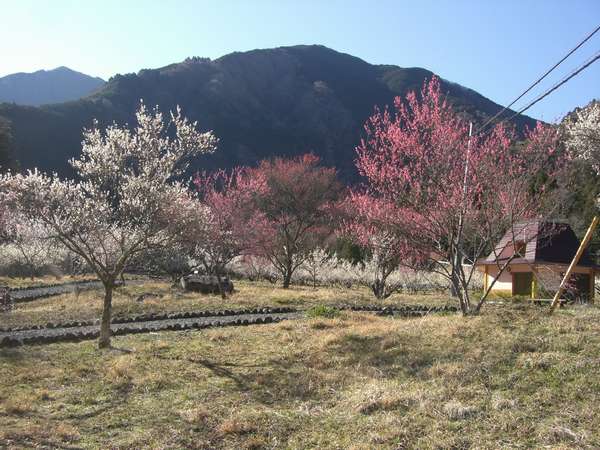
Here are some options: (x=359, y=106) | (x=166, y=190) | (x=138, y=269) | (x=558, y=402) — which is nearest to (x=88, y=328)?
(x=166, y=190)

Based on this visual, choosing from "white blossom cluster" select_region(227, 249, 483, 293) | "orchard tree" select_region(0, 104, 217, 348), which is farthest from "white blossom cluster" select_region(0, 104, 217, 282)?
"white blossom cluster" select_region(227, 249, 483, 293)

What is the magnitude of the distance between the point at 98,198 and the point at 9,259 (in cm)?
2870

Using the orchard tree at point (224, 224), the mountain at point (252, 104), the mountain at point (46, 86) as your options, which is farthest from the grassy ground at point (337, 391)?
the mountain at point (46, 86)

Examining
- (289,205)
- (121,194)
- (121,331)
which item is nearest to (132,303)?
(121,331)

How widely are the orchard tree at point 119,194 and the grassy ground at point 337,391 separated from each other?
2.18 m

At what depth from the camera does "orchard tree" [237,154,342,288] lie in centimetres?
3180

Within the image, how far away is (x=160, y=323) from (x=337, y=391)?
8476mm

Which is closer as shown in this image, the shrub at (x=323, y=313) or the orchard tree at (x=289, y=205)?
the shrub at (x=323, y=313)

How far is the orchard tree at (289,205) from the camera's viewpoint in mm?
31797

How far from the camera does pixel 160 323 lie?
14.0 m

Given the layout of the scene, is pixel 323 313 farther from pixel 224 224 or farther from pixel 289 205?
pixel 289 205

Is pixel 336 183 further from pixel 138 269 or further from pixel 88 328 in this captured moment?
pixel 88 328

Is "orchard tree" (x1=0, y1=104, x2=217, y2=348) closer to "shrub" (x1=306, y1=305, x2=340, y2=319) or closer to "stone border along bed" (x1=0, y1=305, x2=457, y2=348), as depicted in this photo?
"stone border along bed" (x1=0, y1=305, x2=457, y2=348)

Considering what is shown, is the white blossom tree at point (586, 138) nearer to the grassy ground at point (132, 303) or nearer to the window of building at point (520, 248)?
the window of building at point (520, 248)
